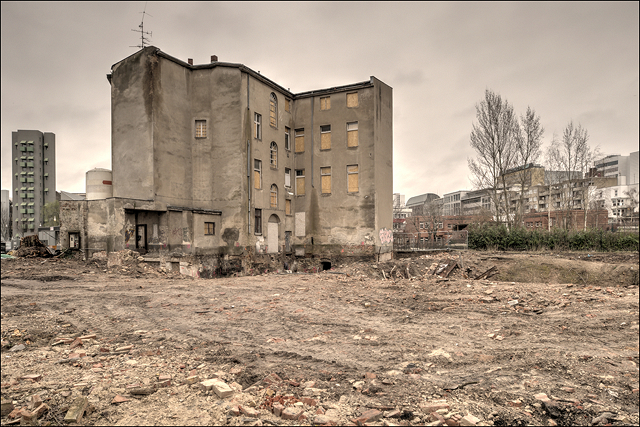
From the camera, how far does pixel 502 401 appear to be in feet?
15.9

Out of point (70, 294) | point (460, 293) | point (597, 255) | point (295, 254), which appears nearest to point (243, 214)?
point (295, 254)

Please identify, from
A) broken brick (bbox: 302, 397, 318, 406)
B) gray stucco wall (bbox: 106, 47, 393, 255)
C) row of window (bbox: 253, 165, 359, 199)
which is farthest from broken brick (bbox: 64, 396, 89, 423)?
row of window (bbox: 253, 165, 359, 199)

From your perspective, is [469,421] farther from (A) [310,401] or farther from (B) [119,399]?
(B) [119,399]

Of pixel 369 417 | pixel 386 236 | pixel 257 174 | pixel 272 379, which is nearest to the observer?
pixel 369 417

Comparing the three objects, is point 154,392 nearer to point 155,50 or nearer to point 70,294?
point 70,294

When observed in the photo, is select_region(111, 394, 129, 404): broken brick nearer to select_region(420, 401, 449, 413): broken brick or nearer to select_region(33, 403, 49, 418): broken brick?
select_region(33, 403, 49, 418): broken brick

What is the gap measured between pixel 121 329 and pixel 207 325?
Answer: 1806 mm

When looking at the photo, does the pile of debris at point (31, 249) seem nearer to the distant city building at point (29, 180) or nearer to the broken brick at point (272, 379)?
the broken brick at point (272, 379)

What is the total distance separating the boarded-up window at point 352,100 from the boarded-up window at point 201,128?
10694 millimetres

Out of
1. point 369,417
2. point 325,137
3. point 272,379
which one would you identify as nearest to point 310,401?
point 369,417

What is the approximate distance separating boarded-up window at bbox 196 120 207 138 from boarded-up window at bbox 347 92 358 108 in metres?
10.7

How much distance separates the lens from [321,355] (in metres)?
6.66

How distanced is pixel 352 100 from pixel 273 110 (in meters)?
6.00

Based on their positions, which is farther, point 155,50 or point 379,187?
point 379,187
